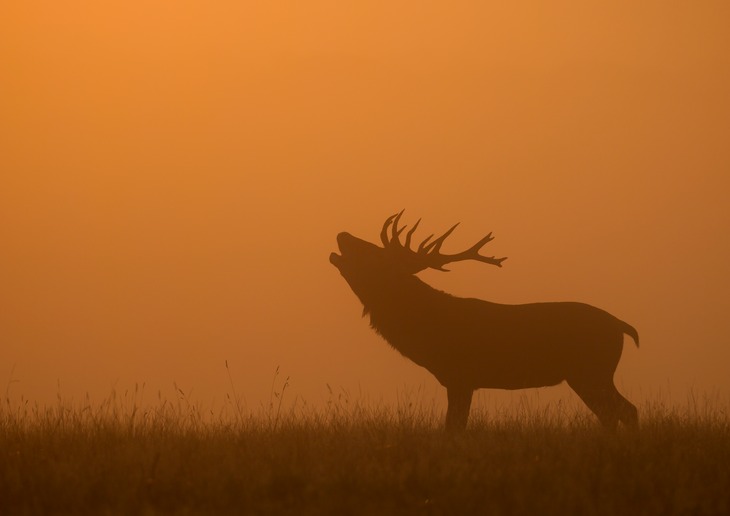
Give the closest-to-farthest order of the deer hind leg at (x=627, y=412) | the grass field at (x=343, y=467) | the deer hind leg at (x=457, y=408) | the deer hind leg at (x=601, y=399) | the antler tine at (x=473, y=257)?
1. the grass field at (x=343, y=467)
2. the deer hind leg at (x=457, y=408)
3. the deer hind leg at (x=627, y=412)
4. the deer hind leg at (x=601, y=399)
5. the antler tine at (x=473, y=257)

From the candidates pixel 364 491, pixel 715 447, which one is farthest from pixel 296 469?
pixel 715 447

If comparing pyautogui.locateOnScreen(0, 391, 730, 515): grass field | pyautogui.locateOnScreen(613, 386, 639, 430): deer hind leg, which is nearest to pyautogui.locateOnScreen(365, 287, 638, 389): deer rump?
pyautogui.locateOnScreen(613, 386, 639, 430): deer hind leg

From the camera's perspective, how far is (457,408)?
9414 mm

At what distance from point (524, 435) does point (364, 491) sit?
249 centimetres

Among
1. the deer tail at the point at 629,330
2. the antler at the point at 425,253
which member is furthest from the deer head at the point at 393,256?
the deer tail at the point at 629,330

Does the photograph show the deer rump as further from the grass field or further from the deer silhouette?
the grass field

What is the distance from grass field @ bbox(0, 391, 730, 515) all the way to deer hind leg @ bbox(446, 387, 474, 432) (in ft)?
1.07

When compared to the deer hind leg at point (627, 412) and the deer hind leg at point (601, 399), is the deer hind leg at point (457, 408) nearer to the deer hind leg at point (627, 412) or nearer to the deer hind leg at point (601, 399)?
the deer hind leg at point (601, 399)

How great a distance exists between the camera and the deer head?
10.4 meters

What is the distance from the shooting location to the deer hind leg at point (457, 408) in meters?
9.12

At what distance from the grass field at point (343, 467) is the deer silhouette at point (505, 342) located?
0.90 m

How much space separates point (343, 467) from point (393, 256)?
4149 mm

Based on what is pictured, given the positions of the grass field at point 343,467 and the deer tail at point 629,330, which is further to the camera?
the deer tail at point 629,330

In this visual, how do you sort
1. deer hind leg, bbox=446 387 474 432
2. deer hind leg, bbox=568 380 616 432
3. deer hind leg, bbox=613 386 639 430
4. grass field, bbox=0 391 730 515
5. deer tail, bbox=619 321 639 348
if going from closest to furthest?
grass field, bbox=0 391 730 515 < deer hind leg, bbox=446 387 474 432 < deer hind leg, bbox=613 386 639 430 < deer hind leg, bbox=568 380 616 432 < deer tail, bbox=619 321 639 348
